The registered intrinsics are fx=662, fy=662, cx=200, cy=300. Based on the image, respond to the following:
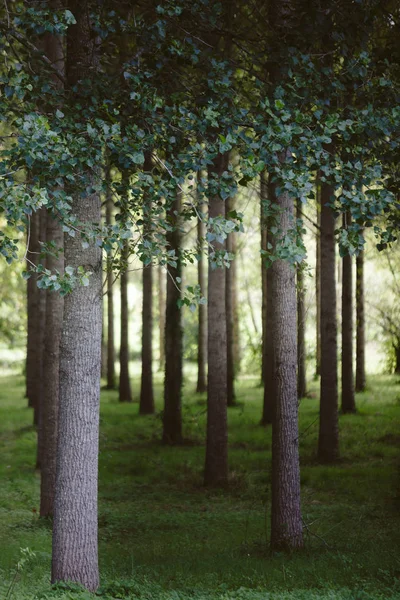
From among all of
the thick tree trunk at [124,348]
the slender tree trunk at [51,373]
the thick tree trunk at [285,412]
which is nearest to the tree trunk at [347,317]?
the thick tree trunk at [124,348]

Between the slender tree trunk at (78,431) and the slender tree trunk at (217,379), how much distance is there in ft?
21.7

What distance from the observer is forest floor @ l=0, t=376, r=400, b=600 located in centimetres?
826

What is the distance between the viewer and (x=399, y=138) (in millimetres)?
8188

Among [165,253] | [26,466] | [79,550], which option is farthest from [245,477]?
[165,253]

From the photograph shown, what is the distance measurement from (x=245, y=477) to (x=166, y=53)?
9928mm

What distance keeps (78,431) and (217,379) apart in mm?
6958

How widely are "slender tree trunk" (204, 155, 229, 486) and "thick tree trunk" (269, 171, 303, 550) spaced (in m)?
4.47

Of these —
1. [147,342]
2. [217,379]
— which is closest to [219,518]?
[217,379]

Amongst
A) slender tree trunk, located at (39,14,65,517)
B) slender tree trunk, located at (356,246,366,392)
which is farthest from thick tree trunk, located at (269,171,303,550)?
slender tree trunk, located at (356,246,366,392)

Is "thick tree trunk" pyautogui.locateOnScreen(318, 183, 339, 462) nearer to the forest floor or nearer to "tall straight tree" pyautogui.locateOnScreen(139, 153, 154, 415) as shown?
the forest floor

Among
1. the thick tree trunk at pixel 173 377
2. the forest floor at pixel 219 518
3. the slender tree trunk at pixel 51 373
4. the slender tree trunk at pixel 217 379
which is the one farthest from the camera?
the thick tree trunk at pixel 173 377

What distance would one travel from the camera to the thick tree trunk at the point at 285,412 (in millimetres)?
9734

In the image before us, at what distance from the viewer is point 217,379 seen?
1437 cm

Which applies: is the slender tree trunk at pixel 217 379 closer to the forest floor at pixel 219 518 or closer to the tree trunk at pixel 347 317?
the forest floor at pixel 219 518
